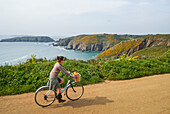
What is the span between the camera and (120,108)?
5.16 metres

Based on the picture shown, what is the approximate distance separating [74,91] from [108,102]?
1.72m

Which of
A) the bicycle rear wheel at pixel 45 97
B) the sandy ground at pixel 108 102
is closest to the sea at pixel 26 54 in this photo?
the sandy ground at pixel 108 102

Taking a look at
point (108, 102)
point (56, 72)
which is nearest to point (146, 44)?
point (108, 102)

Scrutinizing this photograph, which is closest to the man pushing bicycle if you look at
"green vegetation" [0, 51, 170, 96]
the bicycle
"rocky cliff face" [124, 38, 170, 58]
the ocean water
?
the bicycle

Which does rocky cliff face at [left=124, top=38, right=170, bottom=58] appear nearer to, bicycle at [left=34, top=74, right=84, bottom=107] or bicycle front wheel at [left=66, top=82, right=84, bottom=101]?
bicycle front wheel at [left=66, top=82, right=84, bottom=101]

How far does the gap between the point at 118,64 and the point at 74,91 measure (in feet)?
20.2

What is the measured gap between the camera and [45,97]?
541cm

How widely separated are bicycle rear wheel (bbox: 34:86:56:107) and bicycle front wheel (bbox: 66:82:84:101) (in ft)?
2.50

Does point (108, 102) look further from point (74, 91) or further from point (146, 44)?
point (146, 44)

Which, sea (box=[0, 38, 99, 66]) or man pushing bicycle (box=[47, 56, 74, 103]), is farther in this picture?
sea (box=[0, 38, 99, 66])

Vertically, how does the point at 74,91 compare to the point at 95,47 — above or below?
below

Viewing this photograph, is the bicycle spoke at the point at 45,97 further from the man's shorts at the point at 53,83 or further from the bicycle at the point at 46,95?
the man's shorts at the point at 53,83

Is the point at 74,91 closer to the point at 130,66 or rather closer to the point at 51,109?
the point at 51,109

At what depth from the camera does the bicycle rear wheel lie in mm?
5362
